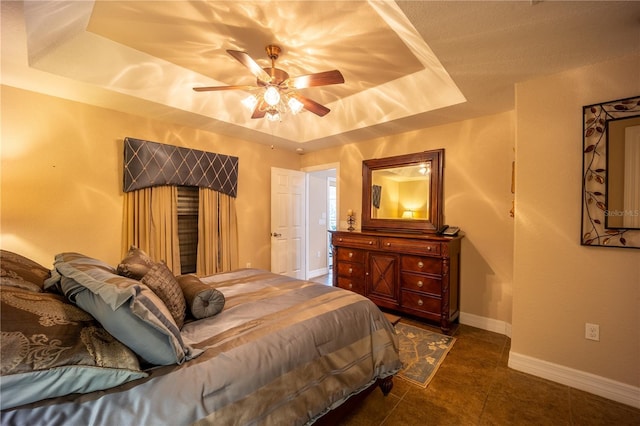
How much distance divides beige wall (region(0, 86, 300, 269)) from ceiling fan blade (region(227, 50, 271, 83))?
1.99m

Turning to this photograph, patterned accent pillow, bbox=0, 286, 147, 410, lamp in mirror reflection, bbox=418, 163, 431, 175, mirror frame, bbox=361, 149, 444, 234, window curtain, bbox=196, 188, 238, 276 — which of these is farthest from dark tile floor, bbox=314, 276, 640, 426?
window curtain, bbox=196, 188, 238, 276

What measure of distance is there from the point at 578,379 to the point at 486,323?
1025 millimetres

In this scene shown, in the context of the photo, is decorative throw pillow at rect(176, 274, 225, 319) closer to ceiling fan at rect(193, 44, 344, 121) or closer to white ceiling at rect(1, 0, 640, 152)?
ceiling fan at rect(193, 44, 344, 121)

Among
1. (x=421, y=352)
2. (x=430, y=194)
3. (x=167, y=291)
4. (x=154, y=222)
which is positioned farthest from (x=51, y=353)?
(x=430, y=194)

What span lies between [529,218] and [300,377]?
89.4 inches

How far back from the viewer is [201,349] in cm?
119

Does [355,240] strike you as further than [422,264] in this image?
Yes

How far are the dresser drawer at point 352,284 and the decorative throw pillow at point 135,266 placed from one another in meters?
2.66

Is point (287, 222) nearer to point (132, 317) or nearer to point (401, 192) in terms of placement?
point (401, 192)

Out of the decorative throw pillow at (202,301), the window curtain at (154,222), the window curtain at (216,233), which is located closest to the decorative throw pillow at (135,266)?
the decorative throw pillow at (202,301)

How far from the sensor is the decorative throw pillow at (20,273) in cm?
114

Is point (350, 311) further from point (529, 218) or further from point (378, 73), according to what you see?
point (378, 73)

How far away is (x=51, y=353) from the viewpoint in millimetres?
829

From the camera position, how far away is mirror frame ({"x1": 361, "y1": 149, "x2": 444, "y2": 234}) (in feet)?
11.2
